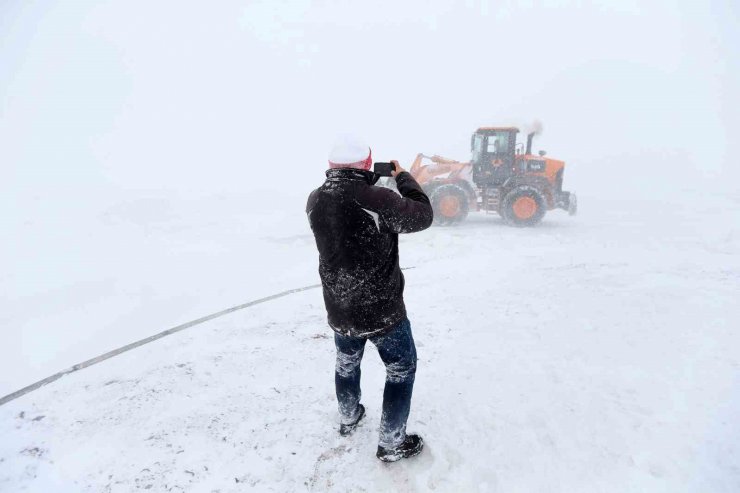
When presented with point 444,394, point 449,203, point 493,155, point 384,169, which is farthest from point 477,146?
point 384,169

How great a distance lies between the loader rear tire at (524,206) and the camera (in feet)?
35.8

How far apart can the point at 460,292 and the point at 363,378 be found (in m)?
2.33

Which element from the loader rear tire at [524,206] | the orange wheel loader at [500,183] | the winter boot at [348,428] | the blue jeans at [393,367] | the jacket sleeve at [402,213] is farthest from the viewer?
the orange wheel loader at [500,183]

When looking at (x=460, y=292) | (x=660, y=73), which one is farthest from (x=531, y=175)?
(x=660, y=73)

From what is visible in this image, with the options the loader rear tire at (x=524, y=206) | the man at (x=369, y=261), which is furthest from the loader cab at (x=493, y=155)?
the man at (x=369, y=261)

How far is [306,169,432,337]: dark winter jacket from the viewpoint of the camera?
1.88m

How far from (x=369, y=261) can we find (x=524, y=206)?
10.1 m

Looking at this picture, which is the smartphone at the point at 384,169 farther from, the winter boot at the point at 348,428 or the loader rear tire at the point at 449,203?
the loader rear tire at the point at 449,203

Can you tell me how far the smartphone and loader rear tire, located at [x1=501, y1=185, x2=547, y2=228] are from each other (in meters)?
9.64

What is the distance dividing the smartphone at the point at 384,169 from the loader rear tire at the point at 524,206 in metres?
9.64

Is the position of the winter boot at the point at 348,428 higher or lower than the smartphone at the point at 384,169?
lower

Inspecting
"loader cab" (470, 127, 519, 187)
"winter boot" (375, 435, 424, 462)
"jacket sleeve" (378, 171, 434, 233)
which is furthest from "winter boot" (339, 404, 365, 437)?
"loader cab" (470, 127, 519, 187)

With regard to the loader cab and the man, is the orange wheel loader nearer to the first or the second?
the loader cab

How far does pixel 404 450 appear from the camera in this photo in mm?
2223
